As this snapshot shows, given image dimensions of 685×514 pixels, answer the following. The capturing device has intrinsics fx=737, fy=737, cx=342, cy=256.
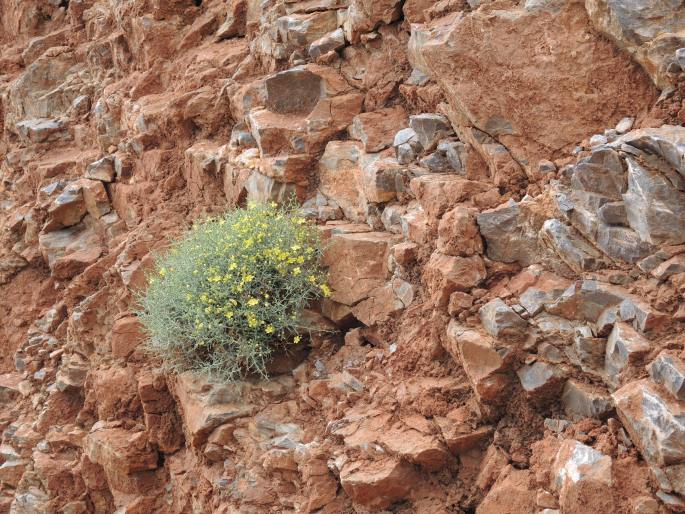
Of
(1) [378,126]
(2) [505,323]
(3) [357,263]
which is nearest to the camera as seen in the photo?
(2) [505,323]

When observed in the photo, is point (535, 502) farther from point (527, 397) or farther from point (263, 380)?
point (263, 380)

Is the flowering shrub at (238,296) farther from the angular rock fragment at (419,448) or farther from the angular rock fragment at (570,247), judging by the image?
the angular rock fragment at (570,247)

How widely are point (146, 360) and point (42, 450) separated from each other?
124 centimetres

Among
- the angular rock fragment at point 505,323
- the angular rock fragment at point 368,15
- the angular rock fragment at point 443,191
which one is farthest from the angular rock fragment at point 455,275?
the angular rock fragment at point 368,15

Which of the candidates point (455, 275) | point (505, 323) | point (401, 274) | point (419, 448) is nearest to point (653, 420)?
point (505, 323)

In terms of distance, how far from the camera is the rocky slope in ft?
11.2

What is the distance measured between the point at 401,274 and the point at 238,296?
3.75 feet

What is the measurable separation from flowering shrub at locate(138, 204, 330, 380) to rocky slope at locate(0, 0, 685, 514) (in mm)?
173

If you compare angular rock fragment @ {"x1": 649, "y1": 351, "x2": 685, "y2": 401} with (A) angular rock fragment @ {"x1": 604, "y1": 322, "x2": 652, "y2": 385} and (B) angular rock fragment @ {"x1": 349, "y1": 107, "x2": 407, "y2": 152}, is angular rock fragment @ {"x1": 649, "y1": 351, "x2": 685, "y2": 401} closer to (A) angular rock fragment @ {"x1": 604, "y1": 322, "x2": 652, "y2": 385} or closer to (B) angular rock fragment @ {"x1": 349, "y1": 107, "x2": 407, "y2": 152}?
(A) angular rock fragment @ {"x1": 604, "y1": 322, "x2": 652, "y2": 385}

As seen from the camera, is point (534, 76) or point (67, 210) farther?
point (67, 210)

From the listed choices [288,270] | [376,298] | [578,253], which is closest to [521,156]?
[578,253]

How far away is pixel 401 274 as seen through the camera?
15.7ft

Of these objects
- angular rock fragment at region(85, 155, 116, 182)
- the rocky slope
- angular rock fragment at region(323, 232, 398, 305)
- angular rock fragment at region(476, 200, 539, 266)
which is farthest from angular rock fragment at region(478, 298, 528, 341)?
angular rock fragment at region(85, 155, 116, 182)

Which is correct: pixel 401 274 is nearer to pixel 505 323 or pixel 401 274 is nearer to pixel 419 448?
pixel 505 323
